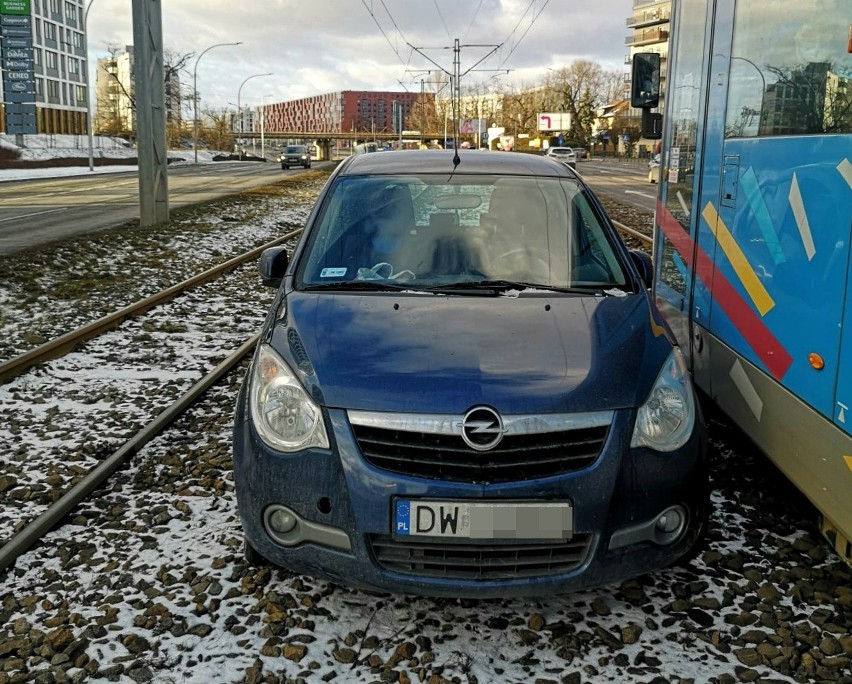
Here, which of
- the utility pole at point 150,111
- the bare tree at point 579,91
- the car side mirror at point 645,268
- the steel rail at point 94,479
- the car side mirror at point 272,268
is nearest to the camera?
the steel rail at point 94,479

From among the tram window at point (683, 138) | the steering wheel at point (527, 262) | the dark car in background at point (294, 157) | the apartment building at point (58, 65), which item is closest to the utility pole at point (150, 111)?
the tram window at point (683, 138)

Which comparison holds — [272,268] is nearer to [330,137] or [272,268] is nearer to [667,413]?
[667,413]

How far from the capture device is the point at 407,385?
296 centimetres

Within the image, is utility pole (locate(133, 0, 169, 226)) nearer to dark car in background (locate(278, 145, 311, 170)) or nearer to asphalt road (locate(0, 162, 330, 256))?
asphalt road (locate(0, 162, 330, 256))

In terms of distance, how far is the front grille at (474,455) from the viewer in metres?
2.85

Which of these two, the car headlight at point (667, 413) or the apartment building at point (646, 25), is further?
the apartment building at point (646, 25)

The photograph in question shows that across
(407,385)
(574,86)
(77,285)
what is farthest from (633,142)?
(407,385)

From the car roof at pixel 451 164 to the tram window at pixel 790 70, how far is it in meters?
0.96

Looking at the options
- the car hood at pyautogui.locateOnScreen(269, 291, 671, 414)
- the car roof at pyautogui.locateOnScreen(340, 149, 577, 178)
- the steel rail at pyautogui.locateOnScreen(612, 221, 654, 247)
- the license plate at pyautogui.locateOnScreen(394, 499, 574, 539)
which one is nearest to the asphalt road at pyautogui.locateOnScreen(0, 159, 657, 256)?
the steel rail at pyautogui.locateOnScreen(612, 221, 654, 247)

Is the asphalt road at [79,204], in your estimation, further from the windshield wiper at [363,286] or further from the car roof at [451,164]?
the windshield wiper at [363,286]

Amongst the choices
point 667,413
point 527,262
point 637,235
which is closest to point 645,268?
point 527,262

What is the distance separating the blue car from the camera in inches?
112

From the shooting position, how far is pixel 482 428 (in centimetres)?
285

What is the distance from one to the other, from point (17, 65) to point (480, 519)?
5357cm
